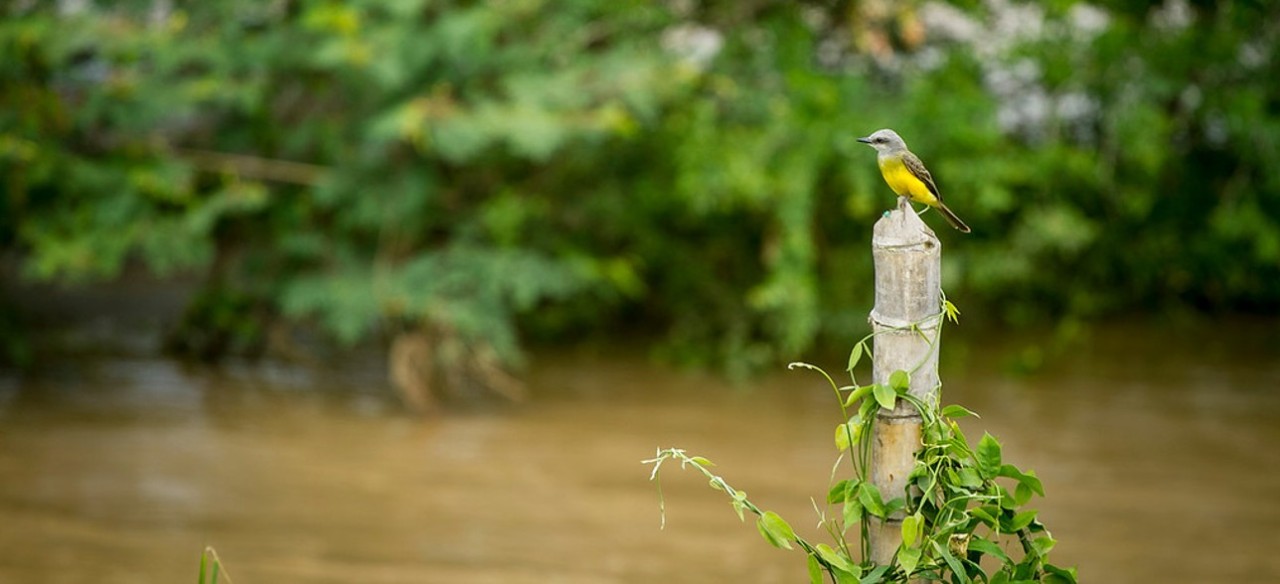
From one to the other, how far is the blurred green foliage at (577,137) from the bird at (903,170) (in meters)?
3.38

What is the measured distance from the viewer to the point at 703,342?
26.8 feet

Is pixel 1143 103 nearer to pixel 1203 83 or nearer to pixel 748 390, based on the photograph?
pixel 1203 83

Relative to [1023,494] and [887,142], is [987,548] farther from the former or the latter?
[887,142]

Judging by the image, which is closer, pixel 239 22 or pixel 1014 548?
pixel 1014 548

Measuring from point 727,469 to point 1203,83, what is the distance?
3.35 m

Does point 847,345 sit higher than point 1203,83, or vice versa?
point 1203,83

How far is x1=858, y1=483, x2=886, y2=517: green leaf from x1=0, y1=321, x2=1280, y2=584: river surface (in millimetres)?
2265

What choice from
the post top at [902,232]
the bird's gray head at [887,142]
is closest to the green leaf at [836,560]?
the post top at [902,232]

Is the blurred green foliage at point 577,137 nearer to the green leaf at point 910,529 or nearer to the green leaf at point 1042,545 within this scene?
the green leaf at point 1042,545

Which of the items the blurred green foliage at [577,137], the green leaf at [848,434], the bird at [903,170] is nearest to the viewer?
the green leaf at [848,434]

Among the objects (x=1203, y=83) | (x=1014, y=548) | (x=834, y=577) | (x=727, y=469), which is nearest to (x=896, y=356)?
(x=834, y=577)

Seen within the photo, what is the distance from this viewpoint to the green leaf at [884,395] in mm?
2648

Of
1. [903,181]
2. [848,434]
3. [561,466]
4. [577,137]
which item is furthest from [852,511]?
[577,137]

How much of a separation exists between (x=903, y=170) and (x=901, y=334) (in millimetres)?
553
